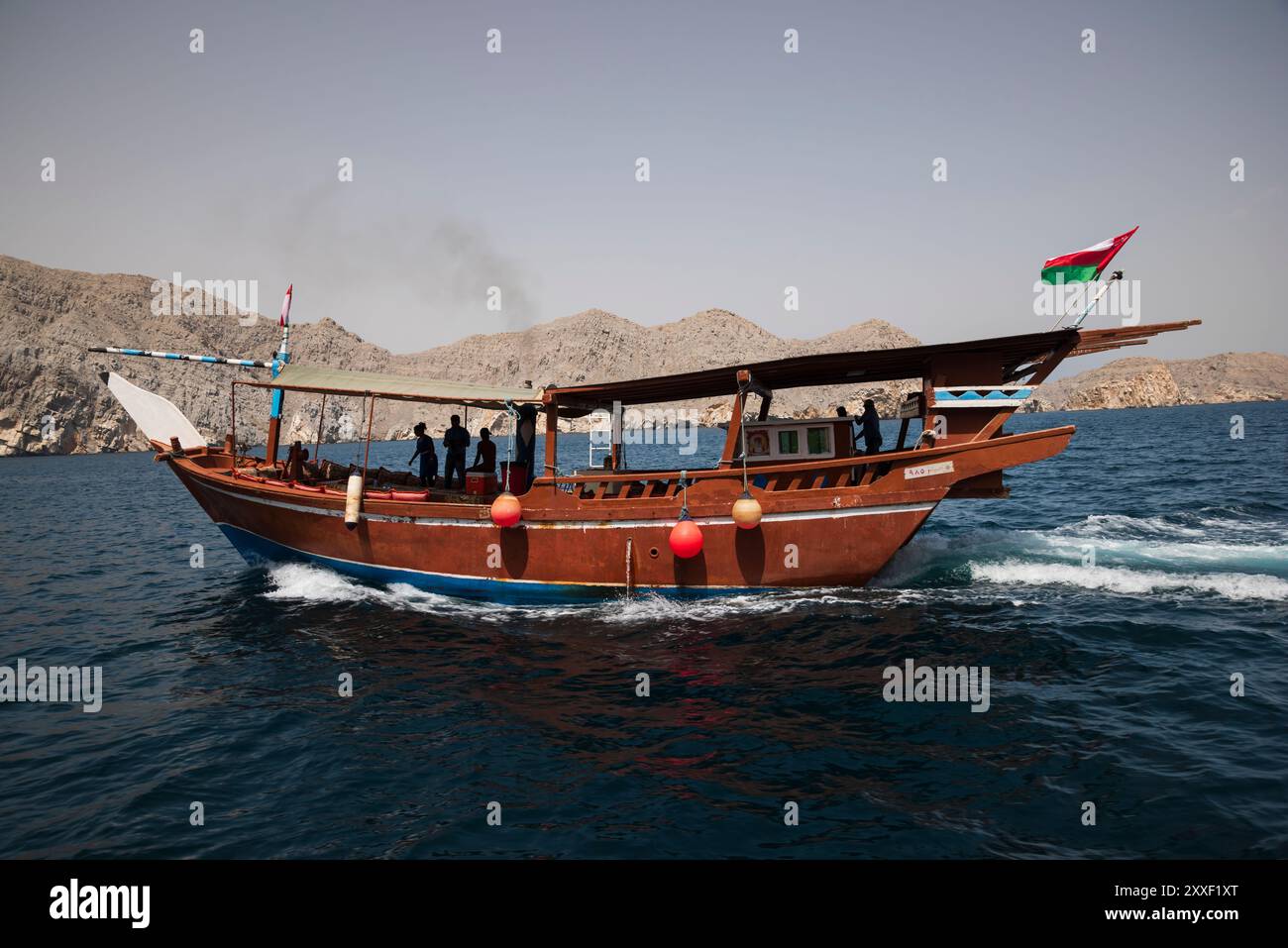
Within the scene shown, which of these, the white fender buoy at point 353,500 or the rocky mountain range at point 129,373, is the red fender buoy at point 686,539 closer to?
the white fender buoy at point 353,500

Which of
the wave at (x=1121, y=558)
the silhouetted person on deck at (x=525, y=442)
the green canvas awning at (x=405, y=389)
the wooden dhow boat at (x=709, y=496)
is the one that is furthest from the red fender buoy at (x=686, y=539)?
the silhouetted person on deck at (x=525, y=442)

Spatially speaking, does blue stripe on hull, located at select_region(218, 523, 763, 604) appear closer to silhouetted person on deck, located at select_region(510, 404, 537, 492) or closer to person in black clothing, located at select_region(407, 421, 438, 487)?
silhouetted person on deck, located at select_region(510, 404, 537, 492)

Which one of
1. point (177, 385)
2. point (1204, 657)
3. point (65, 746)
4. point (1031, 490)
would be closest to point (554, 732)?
point (65, 746)

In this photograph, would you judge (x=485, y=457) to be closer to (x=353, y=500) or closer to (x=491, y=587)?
(x=353, y=500)

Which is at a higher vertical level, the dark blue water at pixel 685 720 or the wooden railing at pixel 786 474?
the wooden railing at pixel 786 474

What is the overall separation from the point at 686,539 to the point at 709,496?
1.13 metres

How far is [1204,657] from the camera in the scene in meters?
9.21

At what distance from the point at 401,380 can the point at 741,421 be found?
7735mm

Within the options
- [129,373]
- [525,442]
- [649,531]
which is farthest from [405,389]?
[129,373]

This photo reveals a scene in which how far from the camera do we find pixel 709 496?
1285cm

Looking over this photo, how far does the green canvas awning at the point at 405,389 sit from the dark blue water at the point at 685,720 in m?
4.48

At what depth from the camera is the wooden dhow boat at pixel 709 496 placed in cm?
1194

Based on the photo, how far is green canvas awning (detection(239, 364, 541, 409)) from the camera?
13.8 metres
